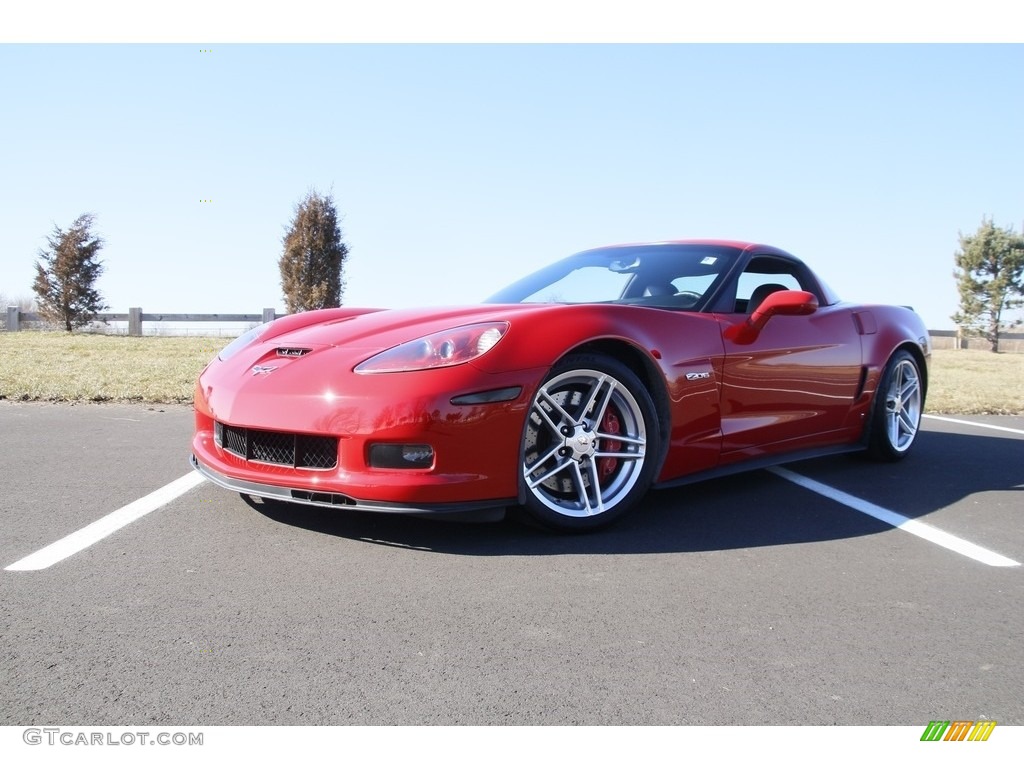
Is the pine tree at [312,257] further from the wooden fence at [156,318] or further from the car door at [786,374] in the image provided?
the car door at [786,374]

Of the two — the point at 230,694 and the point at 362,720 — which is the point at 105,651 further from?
the point at 362,720

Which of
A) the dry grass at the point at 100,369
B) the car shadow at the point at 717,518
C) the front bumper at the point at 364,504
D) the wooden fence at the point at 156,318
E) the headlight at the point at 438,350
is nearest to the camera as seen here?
the front bumper at the point at 364,504

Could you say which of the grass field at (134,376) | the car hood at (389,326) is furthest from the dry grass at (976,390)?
the car hood at (389,326)

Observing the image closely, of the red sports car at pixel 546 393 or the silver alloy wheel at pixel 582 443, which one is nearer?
the red sports car at pixel 546 393

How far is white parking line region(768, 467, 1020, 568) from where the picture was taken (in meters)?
3.10

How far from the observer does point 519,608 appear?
2.40 m

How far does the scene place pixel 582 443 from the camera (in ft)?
10.6

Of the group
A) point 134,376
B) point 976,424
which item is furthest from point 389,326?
point 134,376

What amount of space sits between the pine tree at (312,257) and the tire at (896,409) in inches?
641

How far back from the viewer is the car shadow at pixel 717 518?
10.1 feet

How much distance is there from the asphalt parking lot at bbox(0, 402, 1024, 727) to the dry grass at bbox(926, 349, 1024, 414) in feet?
15.6
